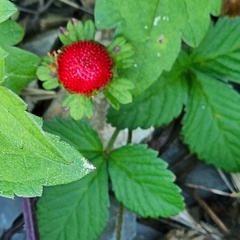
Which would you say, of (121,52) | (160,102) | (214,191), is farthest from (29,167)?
(214,191)

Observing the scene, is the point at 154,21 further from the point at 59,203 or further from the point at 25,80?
the point at 59,203

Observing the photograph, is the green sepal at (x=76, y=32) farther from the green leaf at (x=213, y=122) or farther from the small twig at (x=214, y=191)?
the small twig at (x=214, y=191)

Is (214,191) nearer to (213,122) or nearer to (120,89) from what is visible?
(213,122)

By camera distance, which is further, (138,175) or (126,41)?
(138,175)

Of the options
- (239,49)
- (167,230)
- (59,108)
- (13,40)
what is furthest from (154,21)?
(167,230)

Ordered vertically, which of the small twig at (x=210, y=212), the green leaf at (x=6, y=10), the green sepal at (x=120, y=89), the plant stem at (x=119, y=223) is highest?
the green leaf at (x=6, y=10)

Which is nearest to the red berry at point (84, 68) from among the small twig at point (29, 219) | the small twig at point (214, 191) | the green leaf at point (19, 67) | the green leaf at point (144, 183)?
the green leaf at point (19, 67)

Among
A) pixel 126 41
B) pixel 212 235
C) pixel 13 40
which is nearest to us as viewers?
pixel 126 41
